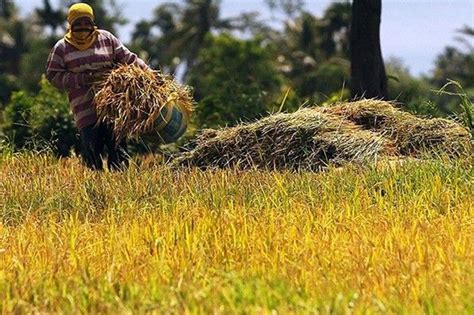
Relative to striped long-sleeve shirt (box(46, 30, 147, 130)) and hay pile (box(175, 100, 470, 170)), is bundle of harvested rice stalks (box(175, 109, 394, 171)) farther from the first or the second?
striped long-sleeve shirt (box(46, 30, 147, 130))

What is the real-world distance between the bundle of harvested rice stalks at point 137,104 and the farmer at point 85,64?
6.1 inches

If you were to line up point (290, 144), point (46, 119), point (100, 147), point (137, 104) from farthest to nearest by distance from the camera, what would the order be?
point (46, 119)
point (100, 147)
point (290, 144)
point (137, 104)

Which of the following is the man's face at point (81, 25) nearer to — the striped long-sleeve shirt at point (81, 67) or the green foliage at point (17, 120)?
the striped long-sleeve shirt at point (81, 67)

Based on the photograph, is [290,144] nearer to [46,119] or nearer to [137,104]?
[137,104]

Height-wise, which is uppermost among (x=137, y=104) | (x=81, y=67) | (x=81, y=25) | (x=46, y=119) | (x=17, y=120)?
(x=81, y=25)

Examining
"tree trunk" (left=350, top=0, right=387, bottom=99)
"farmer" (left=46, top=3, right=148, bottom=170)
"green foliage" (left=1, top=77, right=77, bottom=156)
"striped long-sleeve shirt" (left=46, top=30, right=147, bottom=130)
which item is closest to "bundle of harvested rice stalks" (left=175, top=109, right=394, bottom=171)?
"farmer" (left=46, top=3, right=148, bottom=170)

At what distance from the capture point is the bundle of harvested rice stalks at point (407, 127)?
8375mm

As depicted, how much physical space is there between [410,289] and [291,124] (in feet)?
15.1

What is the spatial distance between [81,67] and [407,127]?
2706 millimetres

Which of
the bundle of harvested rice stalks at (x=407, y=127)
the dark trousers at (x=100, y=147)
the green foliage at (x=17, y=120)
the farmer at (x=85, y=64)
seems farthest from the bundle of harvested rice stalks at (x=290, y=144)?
the green foliage at (x=17, y=120)

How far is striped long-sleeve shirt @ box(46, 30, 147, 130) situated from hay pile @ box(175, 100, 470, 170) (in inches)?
36.3

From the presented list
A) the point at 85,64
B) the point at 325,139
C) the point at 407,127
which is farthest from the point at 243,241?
the point at 407,127

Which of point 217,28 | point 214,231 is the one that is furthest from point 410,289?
point 217,28

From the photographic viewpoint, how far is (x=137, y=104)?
26.8 ft
